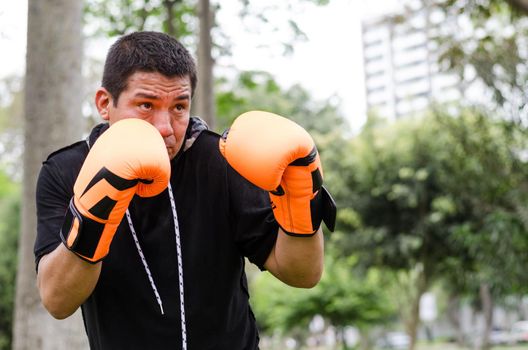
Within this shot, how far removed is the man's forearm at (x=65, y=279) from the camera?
6.39 ft

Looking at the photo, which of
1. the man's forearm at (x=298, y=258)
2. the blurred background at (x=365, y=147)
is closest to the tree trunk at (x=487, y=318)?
the blurred background at (x=365, y=147)

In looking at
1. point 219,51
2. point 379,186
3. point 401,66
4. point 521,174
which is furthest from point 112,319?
point 401,66

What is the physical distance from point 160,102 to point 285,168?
0.41 metres

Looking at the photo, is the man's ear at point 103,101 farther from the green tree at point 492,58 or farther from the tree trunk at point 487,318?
the tree trunk at point 487,318

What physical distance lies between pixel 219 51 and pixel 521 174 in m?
6.43

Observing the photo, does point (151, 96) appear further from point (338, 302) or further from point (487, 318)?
point (487, 318)

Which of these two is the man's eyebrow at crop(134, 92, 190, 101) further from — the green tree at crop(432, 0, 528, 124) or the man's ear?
the green tree at crop(432, 0, 528, 124)

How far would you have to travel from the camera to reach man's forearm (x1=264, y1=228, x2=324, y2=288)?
6.88ft

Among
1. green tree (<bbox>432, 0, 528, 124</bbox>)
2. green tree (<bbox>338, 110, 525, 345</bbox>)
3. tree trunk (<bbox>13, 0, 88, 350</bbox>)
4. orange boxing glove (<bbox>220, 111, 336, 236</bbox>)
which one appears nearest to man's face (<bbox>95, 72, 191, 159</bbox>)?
orange boxing glove (<bbox>220, 111, 336, 236</bbox>)

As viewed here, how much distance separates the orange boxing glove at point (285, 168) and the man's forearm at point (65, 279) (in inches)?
19.3

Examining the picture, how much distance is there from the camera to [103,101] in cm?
228

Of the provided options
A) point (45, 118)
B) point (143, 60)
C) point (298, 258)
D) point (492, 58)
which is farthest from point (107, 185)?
point (492, 58)

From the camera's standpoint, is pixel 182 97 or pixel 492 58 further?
pixel 492 58

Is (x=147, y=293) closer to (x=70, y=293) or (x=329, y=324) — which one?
(x=70, y=293)
